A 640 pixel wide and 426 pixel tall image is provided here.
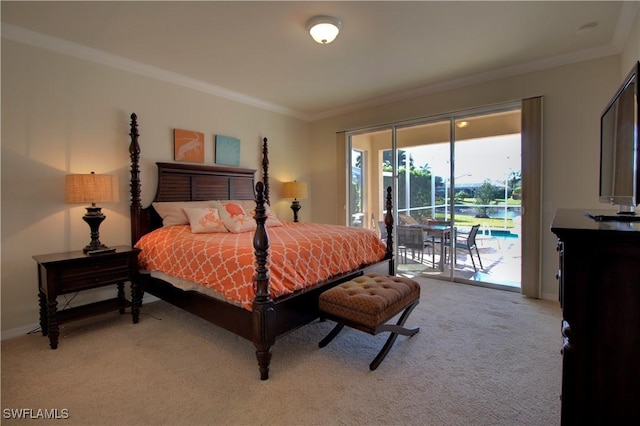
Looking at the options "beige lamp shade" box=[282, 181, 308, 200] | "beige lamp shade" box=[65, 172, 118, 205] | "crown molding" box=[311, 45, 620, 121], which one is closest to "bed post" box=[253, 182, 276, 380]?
"beige lamp shade" box=[65, 172, 118, 205]

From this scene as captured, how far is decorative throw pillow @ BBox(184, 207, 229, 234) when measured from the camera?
10.8 ft

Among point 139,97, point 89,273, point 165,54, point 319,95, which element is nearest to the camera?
point 89,273

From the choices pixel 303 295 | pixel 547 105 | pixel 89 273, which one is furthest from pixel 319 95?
pixel 89 273

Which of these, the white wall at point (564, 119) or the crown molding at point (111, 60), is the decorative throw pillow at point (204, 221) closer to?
the crown molding at point (111, 60)

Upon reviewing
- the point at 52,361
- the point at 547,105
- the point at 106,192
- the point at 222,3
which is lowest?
the point at 52,361

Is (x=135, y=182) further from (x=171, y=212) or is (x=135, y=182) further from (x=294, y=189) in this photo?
(x=294, y=189)

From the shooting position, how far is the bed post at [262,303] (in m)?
2.04

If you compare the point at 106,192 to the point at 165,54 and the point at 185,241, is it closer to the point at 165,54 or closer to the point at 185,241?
the point at 185,241

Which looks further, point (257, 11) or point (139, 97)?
point (139, 97)

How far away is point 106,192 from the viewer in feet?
9.37

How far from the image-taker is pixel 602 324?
3.49 feet

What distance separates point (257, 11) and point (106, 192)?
6.96 feet

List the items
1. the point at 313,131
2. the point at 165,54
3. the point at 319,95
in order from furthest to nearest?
the point at 313,131 < the point at 319,95 < the point at 165,54

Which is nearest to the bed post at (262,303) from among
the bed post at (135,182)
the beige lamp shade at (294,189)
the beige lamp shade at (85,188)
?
the beige lamp shade at (85,188)
